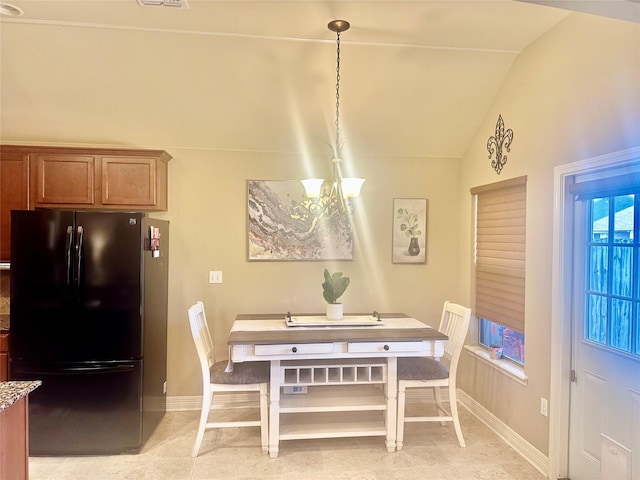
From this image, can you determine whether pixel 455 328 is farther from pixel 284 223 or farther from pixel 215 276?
pixel 215 276

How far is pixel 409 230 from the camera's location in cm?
382

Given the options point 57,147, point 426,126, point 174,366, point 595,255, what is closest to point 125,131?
point 57,147

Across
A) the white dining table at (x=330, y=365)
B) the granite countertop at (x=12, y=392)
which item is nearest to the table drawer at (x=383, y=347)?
the white dining table at (x=330, y=365)

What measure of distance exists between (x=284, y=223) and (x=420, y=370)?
1645 millimetres

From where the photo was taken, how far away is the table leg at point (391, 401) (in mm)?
2875

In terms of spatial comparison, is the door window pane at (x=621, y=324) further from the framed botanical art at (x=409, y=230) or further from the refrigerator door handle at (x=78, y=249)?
the refrigerator door handle at (x=78, y=249)

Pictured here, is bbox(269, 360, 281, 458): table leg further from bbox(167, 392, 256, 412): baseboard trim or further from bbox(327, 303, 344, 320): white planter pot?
bbox(167, 392, 256, 412): baseboard trim

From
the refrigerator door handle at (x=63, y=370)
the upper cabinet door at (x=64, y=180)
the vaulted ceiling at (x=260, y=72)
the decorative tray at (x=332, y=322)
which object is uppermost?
the vaulted ceiling at (x=260, y=72)

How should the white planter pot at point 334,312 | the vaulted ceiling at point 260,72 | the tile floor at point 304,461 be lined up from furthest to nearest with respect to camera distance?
1. the white planter pot at point 334,312
2. the tile floor at point 304,461
3. the vaulted ceiling at point 260,72

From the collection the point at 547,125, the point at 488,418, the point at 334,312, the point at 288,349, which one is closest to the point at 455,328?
the point at 488,418

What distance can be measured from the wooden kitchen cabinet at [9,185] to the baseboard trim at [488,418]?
180 cm

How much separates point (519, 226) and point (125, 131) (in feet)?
10.3

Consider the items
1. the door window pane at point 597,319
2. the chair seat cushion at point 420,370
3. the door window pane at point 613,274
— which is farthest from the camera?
the chair seat cushion at point 420,370

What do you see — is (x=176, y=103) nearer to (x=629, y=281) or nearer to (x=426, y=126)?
(x=426, y=126)
